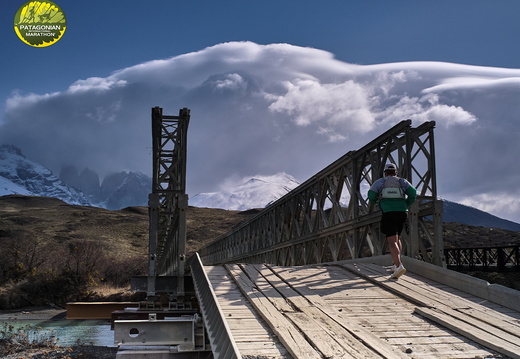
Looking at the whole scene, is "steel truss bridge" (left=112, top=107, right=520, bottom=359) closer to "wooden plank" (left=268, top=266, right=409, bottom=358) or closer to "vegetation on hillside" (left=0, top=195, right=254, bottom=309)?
"wooden plank" (left=268, top=266, right=409, bottom=358)

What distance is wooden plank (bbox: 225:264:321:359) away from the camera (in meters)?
5.52

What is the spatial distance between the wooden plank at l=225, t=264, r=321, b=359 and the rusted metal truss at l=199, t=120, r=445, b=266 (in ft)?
17.6

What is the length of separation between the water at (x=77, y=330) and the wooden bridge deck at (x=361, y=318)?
2126 centimetres

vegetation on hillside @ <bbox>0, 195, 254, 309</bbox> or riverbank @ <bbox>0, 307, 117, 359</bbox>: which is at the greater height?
vegetation on hillside @ <bbox>0, 195, 254, 309</bbox>

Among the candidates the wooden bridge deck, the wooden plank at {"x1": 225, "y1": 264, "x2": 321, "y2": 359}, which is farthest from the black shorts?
the wooden plank at {"x1": 225, "y1": 264, "x2": 321, "y2": 359}

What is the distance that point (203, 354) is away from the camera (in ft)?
33.8

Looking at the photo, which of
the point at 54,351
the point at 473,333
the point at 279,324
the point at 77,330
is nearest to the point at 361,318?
the point at 279,324

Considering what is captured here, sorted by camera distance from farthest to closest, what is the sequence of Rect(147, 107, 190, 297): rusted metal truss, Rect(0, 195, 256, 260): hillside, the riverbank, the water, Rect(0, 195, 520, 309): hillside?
Rect(0, 195, 256, 260): hillside, Rect(0, 195, 520, 309): hillside, the water, the riverbank, Rect(147, 107, 190, 297): rusted metal truss

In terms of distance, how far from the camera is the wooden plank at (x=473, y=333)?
5716mm

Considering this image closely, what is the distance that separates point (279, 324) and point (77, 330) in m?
30.7

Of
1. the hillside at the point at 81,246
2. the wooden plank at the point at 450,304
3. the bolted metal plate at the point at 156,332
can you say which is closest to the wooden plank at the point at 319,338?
the wooden plank at the point at 450,304

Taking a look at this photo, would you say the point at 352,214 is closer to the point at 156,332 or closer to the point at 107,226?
the point at 156,332

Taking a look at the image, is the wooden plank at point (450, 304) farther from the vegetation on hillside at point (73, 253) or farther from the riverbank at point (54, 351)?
the vegetation on hillside at point (73, 253)

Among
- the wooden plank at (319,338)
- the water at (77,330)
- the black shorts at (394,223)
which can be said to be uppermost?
the black shorts at (394,223)
